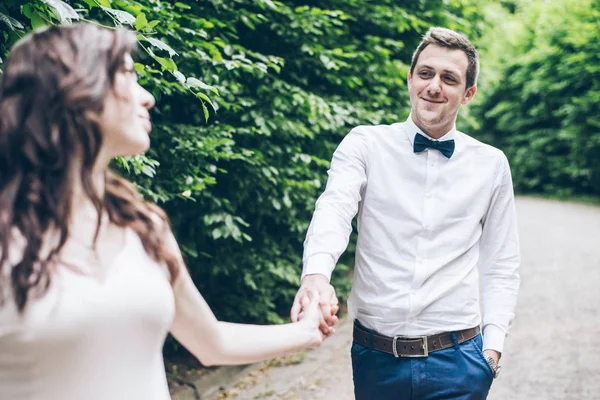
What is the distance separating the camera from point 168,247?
162 cm

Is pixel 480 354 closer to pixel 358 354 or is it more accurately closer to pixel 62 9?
pixel 358 354

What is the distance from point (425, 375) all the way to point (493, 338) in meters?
0.45

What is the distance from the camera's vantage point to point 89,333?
4.52ft

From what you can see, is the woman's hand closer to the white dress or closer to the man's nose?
the white dress

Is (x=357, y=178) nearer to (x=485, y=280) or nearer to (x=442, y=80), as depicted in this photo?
(x=442, y=80)

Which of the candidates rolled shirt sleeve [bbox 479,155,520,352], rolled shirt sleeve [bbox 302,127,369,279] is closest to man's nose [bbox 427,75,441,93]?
rolled shirt sleeve [bbox 302,127,369,279]

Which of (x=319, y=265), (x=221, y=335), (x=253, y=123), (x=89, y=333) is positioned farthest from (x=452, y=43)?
(x=253, y=123)

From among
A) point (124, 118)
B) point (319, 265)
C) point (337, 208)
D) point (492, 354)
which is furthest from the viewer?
point (492, 354)

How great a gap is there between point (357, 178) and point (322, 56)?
2.75m

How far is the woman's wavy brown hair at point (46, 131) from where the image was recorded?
4.53 feet

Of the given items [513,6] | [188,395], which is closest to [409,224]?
[188,395]

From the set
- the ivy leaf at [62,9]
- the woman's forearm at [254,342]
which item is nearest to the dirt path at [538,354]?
the woman's forearm at [254,342]

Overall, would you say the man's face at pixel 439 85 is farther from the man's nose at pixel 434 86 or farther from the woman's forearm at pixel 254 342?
the woman's forearm at pixel 254 342

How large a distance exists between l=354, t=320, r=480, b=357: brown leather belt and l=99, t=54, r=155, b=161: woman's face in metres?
1.46
